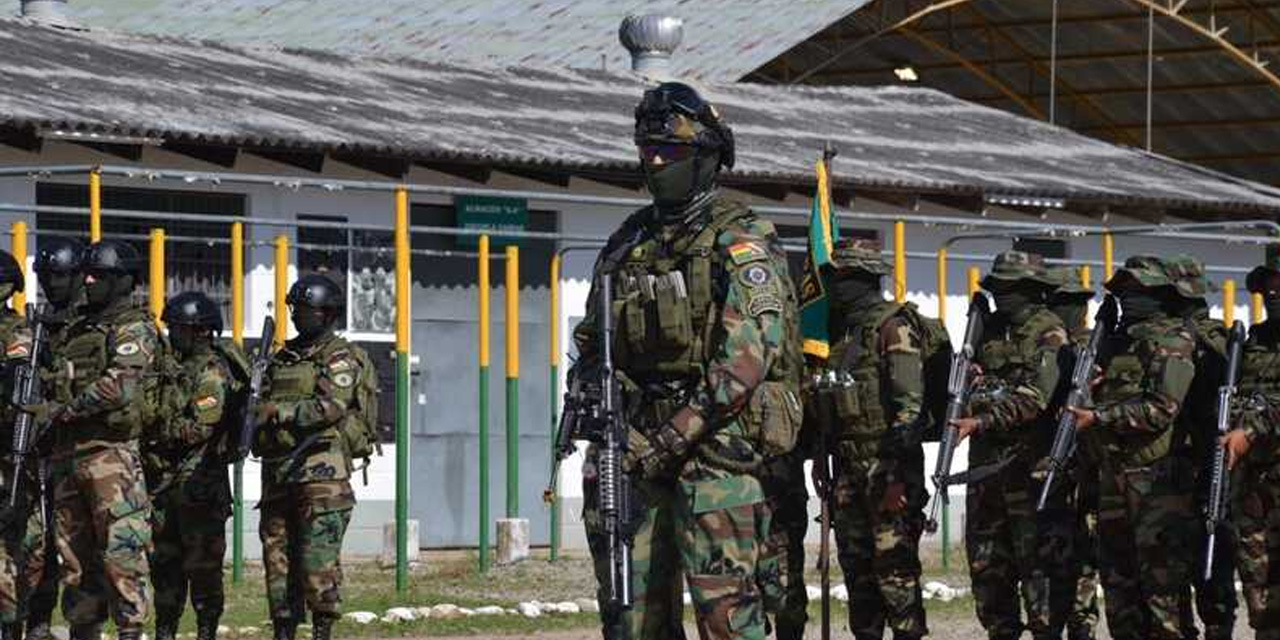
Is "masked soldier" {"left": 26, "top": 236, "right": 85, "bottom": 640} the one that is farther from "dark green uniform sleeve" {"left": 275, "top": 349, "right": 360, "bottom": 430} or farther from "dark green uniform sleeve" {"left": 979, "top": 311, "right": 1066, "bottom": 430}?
"dark green uniform sleeve" {"left": 979, "top": 311, "right": 1066, "bottom": 430}

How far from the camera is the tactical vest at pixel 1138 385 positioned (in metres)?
12.3

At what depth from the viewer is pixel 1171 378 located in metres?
12.2

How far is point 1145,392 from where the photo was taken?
40.2 ft

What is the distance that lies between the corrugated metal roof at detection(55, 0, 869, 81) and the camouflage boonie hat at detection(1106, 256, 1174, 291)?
16.6 meters

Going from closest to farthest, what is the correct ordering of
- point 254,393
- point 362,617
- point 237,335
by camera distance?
point 254,393
point 362,617
point 237,335

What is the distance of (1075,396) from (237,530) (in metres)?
6.45

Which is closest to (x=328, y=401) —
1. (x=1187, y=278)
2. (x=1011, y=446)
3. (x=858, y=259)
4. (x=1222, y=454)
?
(x=858, y=259)

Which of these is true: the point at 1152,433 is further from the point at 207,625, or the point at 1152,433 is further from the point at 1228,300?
the point at 1228,300

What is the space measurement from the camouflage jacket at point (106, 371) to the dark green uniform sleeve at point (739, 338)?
12.7 feet

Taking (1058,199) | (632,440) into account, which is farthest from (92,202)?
(1058,199)

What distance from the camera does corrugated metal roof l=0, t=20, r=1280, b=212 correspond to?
19.8 m

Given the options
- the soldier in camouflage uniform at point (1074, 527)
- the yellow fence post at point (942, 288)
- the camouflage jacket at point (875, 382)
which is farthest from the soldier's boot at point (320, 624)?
the yellow fence post at point (942, 288)

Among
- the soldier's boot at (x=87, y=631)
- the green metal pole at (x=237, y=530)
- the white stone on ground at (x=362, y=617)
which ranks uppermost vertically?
the green metal pole at (x=237, y=530)

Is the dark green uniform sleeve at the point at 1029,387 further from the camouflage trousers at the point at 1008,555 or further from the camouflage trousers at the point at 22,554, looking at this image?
the camouflage trousers at the point at 22,554
